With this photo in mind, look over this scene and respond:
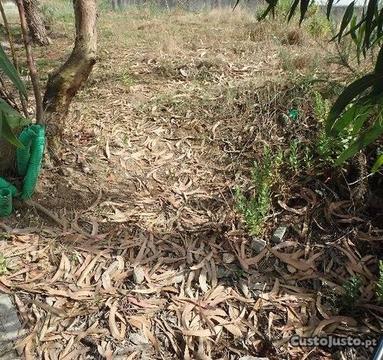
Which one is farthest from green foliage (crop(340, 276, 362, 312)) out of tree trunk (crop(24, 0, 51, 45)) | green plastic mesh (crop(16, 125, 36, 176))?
tree trunk (crop(24, 0, 51, 45))

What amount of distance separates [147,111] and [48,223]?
3.80ft

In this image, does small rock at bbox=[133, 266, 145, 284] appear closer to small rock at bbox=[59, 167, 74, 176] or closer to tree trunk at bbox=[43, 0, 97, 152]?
small rock at bbox=[59, 167, 74, 176]

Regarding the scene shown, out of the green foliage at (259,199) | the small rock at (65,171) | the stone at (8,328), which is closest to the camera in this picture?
the stone at (8,328)

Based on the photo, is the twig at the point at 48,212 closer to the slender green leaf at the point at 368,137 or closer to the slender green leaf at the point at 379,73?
the slender green leaf at the point at 368,137

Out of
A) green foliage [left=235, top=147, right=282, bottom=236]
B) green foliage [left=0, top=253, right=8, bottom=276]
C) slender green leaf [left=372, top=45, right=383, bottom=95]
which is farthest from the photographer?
green foliage [left=235, top=147, right=282, bottom=236]

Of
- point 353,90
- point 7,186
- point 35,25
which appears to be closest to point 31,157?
point 7,186

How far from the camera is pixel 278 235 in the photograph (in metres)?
1.96

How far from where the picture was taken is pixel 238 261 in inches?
74.9

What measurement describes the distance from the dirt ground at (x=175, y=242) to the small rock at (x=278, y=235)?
33mm

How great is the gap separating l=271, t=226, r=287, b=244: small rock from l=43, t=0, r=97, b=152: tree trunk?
1259mm

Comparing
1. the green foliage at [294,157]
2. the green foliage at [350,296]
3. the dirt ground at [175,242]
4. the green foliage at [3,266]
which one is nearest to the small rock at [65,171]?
the dirt ground at [175,242]

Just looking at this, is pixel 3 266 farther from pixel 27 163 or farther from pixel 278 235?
pixel 278 235

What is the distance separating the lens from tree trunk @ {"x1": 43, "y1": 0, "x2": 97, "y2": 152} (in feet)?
7.36

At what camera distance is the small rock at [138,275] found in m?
1.77
